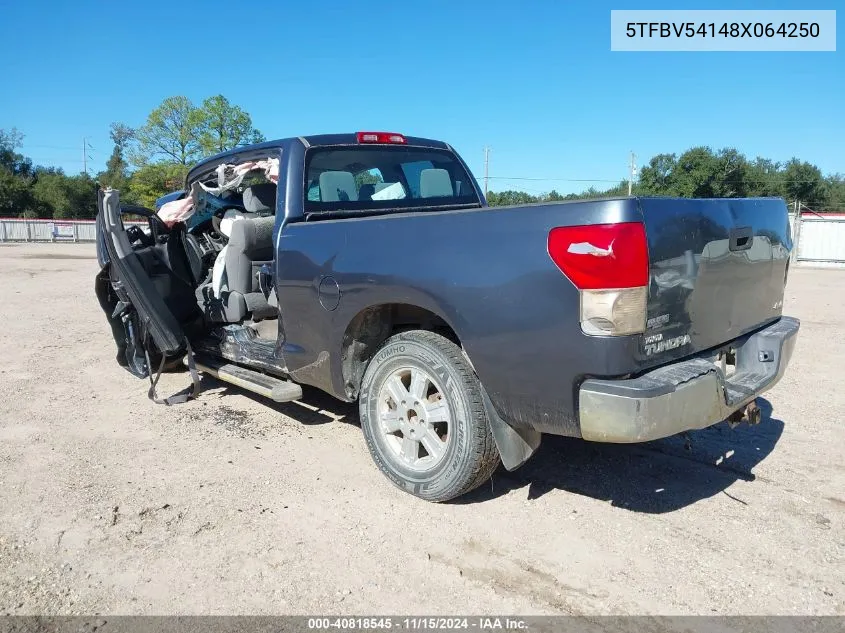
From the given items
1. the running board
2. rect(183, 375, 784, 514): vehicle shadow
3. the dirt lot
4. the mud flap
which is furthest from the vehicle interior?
the mud flap

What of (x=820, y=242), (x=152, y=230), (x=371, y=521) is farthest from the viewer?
Result: (x=820, y=242)

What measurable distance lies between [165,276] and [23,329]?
4210 mm

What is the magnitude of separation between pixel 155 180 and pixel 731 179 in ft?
178

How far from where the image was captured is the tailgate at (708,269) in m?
2.67

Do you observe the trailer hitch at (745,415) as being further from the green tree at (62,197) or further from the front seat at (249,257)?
the green tree at (62,197)

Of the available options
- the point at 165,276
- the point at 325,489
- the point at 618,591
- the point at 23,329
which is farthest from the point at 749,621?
the point at 23,329

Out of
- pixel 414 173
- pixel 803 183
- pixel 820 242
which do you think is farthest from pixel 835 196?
pixel 414 173

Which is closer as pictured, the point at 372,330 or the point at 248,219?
the point at 372,330

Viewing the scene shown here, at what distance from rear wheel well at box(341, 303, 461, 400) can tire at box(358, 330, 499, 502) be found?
0.16 meters

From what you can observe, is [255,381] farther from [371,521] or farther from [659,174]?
[659,174]

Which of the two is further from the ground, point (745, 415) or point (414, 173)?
point (414, 173)

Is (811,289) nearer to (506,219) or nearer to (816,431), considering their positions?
(816,431)

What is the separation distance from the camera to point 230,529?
3.14m

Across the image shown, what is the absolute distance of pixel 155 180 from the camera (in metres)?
56.4
